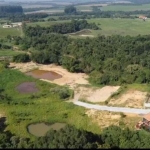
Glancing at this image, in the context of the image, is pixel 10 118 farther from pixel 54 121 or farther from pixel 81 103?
pixel 81 103

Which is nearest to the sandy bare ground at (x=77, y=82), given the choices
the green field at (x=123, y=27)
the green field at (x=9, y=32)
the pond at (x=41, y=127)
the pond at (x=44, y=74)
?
the pond at (x=44, y=74)

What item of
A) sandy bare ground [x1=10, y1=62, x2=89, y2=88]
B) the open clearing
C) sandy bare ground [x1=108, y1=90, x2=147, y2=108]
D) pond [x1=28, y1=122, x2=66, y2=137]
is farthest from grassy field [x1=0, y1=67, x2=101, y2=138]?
sandy bare ground [x1=10, y1=62, x2=89, y2=88]

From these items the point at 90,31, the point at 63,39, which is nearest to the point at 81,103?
the point at 63,39

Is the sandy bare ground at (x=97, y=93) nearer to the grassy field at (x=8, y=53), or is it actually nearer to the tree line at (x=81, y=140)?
the tree line at (x=81, y=140)

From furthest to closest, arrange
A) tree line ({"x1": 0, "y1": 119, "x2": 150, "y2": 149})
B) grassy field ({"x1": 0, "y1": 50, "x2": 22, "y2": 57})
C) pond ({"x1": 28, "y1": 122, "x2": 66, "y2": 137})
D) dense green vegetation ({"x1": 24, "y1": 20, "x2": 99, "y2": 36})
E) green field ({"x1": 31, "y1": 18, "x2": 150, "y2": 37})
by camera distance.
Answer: green field ({"x1": 31, "y1": 18, "x2": 150, "y2": 37}), dense green vegetation ({"x1": 24, "y1": 20, "x2": 99, "y2": 36}), grassy field ({"x1": 0, "y1": 50, "x2": 22, "y2": 57}), pond ({"x1": 28, "y1": 122, "x2": 66, "y2": 137}), tree line ({"x1": 0, "y1": 119, "x2": 150, "y2": 149})

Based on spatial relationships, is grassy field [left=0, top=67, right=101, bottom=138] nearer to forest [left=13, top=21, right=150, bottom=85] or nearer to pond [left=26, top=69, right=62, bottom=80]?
pond [left=26, top=69, right=62, bottom=80]

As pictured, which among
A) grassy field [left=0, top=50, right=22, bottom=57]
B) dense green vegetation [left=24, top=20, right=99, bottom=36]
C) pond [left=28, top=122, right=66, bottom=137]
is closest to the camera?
pond [left=28, top=122, right=66, bottom=137]

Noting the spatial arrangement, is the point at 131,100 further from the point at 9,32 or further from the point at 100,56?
the point at 9,32
